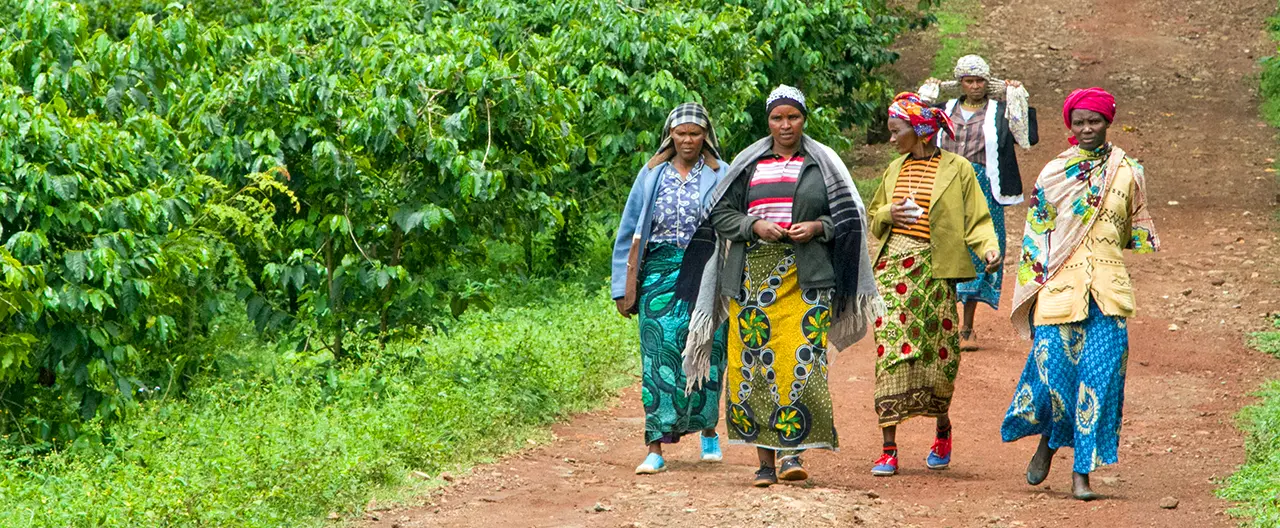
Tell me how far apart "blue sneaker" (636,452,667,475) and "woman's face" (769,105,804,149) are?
1.48 metres

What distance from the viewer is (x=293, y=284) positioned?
25.8 feet

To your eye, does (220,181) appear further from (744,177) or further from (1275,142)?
(1275,142)

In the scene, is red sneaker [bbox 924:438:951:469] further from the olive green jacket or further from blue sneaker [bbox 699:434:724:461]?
blue sneaker [bbox 699:434:724:461]

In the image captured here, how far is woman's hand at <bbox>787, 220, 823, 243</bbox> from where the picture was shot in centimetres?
590

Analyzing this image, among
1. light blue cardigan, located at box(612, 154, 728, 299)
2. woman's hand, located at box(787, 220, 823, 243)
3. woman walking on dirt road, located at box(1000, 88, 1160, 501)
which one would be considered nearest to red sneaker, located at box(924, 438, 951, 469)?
woman walking on dirt road, located at box(1000, 88, 1160, 501)

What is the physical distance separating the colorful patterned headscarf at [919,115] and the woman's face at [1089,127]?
0.66 m

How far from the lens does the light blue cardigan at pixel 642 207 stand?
6.50 metres

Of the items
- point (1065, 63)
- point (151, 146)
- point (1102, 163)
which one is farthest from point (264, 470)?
point (1065, 63)

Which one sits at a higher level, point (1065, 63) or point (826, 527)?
point (1065, 63)

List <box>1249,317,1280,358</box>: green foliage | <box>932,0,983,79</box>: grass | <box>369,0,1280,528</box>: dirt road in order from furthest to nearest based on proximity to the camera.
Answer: <box>932,0,983,79</box>: grass
<box>1249,317,1280,358</box>: green foliage
<box>369,0,1280,528</box>: dirt road

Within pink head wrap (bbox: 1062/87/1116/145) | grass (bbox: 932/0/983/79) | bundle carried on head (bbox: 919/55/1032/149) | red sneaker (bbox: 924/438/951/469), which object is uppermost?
grass (bbox: 932/0/983/79)

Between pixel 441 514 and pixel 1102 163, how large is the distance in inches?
112

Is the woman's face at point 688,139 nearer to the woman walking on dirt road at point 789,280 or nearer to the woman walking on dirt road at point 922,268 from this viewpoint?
the woman walking on dirt road at point 789,280

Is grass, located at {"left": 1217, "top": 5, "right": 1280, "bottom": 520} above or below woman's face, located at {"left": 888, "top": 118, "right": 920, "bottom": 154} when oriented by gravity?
below
